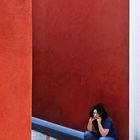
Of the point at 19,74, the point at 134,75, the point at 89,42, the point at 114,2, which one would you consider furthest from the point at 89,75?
the point at 19,74

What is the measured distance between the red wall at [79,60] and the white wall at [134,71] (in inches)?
4.2

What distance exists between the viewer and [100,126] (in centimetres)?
412

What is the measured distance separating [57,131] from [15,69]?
145 inches

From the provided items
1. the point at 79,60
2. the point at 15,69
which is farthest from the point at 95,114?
the point at 15,69

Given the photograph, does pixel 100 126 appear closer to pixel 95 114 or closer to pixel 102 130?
pixel 102 130

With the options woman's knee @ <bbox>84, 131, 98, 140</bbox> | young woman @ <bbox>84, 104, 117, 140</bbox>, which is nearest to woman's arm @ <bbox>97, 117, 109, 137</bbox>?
young woman @ <bbox>84, 104, 117, 140</bbox>

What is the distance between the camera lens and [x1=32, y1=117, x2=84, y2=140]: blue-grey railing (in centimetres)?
461

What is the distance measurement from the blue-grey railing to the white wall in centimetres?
77

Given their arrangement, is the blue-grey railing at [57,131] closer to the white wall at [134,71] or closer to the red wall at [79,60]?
the red wall at [79,60]

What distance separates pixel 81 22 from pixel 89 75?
85cm

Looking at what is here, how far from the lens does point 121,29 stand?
4.39m

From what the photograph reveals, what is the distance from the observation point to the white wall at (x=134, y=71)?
13.8 ft

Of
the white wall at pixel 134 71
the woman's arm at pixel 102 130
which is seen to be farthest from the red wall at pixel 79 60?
the woman's arm at pixel 102 130

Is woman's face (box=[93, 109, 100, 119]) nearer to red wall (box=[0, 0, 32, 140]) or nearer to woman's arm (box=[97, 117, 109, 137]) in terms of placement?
woman's arm (box=[97, 117, 109, 137])
